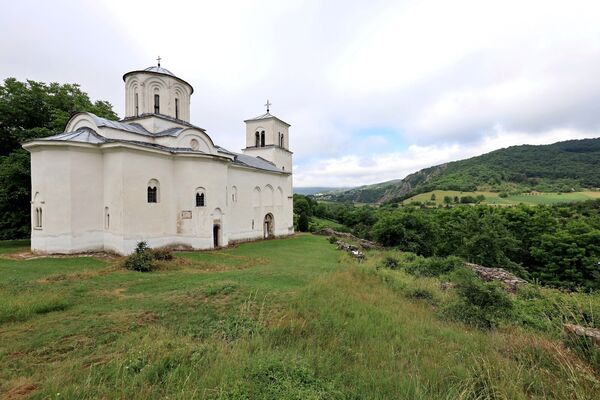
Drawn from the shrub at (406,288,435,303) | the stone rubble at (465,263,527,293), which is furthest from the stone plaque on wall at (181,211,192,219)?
the stone rubble at (465,263,527,293)

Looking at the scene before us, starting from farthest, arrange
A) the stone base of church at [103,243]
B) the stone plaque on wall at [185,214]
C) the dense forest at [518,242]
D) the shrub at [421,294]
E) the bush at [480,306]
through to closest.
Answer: the dense forest at [518,242] → the stone plaque on wall at [185,214] → the stone base of church at [103,243] → the shrub at [421,294] → the bush at [480,306]

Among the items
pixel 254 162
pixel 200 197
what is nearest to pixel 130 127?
pixel 200 197

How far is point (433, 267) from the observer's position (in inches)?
632

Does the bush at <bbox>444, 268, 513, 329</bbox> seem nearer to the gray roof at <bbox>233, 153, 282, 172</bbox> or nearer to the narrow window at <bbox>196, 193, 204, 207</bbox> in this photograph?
the narrow window at <bbox>196, 193, 204, 207</bbox>

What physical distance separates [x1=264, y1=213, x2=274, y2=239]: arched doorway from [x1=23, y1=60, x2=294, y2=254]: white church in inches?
131

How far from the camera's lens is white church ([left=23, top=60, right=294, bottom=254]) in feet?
48.0

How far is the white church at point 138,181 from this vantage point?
14.6m

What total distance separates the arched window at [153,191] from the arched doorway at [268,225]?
11.7m

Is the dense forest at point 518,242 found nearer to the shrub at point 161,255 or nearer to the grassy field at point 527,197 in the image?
the shrub at point 161,255

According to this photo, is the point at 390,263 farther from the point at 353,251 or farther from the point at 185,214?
the point at 185,214

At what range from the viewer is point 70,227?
14711mm

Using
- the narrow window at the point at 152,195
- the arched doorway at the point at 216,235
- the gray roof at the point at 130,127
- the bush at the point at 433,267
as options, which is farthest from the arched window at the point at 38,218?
the bush at the point at 433,267

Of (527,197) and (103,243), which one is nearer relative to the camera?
(103,243)

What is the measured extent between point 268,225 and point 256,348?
22.9m
